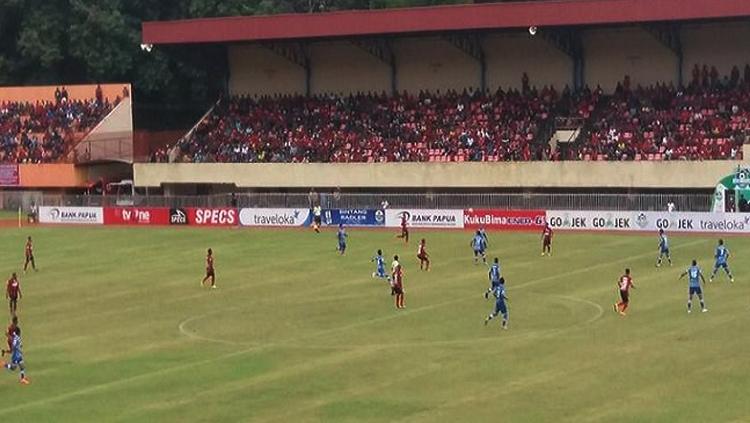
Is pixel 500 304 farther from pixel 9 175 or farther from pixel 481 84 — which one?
pixel 9 175

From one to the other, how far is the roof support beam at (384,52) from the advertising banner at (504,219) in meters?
22.0

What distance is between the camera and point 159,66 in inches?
4208

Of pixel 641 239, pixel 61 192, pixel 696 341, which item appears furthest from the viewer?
pixel 61 192

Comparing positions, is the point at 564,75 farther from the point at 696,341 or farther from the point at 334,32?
the point at 696,341

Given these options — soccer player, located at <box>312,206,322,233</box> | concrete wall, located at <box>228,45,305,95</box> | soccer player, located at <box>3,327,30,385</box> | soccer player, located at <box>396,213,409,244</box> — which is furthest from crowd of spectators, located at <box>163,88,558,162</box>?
soccer player, located at <box>3,327,30,385</box>

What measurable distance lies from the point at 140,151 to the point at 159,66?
9.66 meters

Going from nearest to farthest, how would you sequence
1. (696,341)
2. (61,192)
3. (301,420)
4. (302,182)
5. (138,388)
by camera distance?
(301,420) → (138,388) → (696,341) → (302,182) → (61,192)

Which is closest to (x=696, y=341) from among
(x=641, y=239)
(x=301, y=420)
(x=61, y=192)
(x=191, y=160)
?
(x=301, y=420)

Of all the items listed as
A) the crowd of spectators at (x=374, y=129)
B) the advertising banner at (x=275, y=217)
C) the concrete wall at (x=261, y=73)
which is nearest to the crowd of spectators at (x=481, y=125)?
the crowd of spectators at (x=374, y=129)

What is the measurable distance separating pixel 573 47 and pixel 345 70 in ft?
51.6

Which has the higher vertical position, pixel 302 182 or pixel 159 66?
pixel 159 66

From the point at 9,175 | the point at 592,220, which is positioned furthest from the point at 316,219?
the point at 9,175

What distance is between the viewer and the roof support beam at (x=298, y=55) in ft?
317

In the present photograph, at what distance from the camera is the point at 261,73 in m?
98.7
